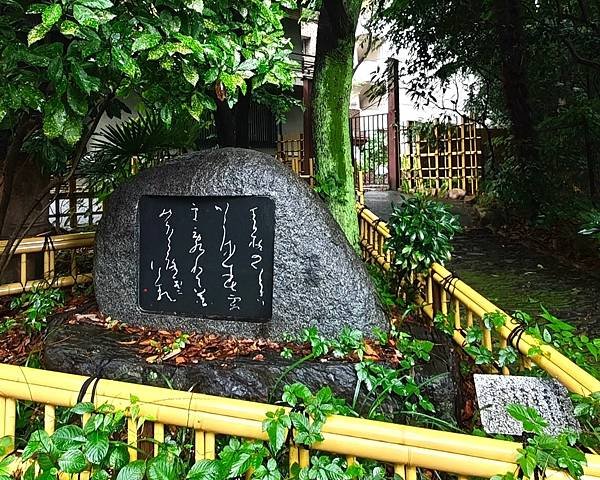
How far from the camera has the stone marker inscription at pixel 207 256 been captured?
2.70m

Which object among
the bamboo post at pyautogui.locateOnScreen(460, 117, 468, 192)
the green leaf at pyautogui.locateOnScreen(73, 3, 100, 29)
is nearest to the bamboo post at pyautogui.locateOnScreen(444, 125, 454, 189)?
the bamboo post at pyautogui.locateOnScreen(460, 117, 468, 192)

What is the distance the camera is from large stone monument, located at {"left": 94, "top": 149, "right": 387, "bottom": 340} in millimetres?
2635

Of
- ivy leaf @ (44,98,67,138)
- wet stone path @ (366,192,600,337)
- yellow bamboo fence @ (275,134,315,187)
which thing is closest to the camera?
ivy leaf @ (44,98,67,138)

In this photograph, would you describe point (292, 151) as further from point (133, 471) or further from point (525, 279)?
point (133, 471)

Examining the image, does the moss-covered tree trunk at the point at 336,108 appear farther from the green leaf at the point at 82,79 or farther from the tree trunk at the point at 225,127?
the green leaf at the point at 82,79

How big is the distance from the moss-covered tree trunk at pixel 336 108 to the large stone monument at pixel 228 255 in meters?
1.46

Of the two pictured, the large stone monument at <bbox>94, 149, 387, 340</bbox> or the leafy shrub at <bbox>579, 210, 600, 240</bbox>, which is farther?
the leafy shrub at <bbox>579, 210, 600, 240</bbox>

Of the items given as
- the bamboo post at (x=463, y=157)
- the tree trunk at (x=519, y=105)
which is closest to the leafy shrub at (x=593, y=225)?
the tree trunk at (x=519, y=105)

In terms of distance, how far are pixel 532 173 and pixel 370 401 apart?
238 inches

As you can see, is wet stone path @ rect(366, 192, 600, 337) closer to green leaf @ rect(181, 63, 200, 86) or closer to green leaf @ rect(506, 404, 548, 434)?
green leaf @ rect(506, 404, 548, 434)

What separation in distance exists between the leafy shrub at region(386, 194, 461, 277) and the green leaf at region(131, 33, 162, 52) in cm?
190

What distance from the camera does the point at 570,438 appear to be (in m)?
1.49

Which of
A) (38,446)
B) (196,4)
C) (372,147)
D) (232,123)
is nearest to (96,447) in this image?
(38,446)

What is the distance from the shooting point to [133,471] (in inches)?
57.2
